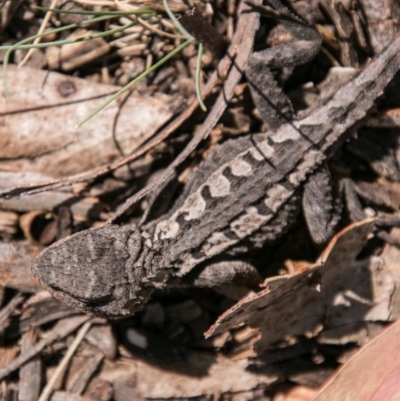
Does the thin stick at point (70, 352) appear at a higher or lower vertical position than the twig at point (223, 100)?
lower

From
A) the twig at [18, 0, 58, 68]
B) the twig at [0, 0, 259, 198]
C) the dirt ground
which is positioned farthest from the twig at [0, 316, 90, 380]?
the twig at [18, 0, 58, 68]

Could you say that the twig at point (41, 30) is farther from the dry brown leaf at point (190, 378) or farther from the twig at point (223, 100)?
the dry brown leaf at point (190, 378)

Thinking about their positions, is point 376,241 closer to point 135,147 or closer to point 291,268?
point 291,268

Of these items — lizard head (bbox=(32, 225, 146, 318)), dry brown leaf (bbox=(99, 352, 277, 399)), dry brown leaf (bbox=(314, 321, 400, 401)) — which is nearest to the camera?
dry brown leaf (bbox=(314, 321, 400, 401))

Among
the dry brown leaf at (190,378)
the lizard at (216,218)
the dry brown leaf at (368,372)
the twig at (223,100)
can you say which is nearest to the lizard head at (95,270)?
the lizard at (216,218)

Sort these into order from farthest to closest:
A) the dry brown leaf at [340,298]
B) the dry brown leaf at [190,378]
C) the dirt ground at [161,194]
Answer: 1. the dry brown leaf at [190,378]
2. the dirt ground at [161,194]
3. the dry brown leaf at [340,298]

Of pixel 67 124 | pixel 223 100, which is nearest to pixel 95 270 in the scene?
pixel 67 124

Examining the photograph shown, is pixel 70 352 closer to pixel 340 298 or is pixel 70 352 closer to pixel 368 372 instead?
pixel 340 298

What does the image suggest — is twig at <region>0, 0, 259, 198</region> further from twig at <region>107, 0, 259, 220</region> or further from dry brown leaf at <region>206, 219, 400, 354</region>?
dry brown leaf at <region>206, 219, 400, 354</region>
